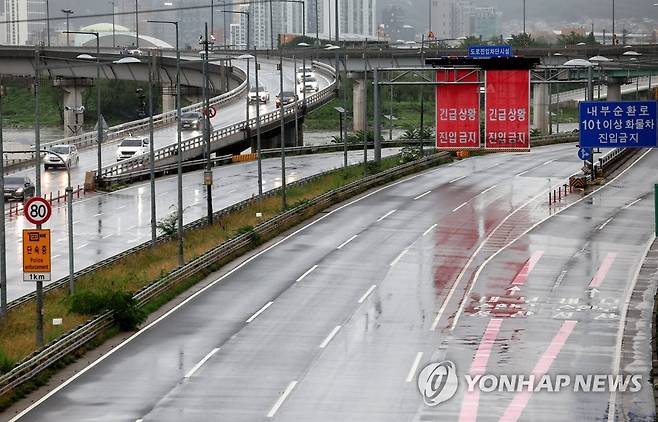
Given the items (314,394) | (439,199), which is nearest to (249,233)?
(439,199)

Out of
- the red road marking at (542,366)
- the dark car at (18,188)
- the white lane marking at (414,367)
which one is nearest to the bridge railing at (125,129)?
the dark car at (18,188)

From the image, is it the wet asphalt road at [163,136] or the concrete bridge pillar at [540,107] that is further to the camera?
the concrete bridge pillar at [540,107]

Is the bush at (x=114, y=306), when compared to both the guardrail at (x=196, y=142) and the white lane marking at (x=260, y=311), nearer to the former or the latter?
the white lane marking at (x=260, y=311)

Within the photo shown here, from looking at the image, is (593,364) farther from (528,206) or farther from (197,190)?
(197,190)

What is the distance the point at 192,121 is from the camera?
12456 centimetres

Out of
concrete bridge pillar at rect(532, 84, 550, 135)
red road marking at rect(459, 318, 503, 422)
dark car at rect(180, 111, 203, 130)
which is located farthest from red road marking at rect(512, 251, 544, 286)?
concrete bridge pillar at rect(532, 84, 550, 135)

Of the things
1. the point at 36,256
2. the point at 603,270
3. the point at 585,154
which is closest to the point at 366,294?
the point at 603,270

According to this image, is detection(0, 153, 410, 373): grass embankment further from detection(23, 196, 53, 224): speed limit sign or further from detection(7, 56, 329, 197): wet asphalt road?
detection(7, 56, 329, 197): wet asphalt road

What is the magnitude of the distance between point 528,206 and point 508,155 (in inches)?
1507

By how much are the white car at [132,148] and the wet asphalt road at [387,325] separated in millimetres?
29156

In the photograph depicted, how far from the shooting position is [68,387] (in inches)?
1599

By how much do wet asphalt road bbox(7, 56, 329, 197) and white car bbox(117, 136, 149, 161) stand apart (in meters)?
0.83

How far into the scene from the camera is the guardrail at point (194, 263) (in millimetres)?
40884

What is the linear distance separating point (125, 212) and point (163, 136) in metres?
36.7
